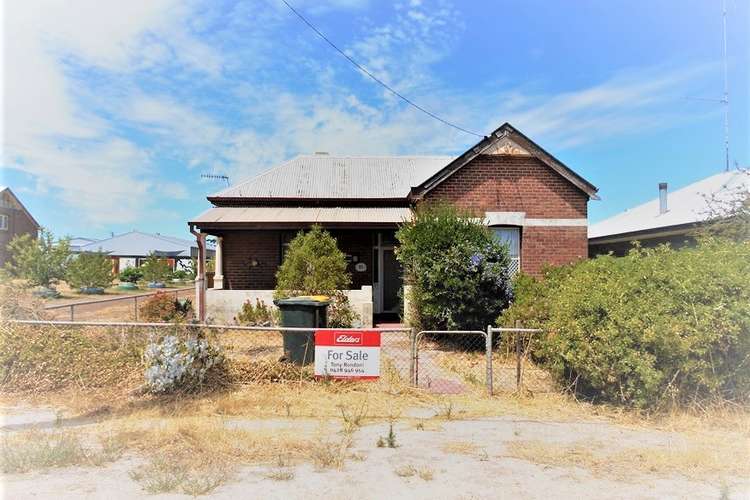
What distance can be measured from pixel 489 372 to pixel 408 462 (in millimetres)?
2414

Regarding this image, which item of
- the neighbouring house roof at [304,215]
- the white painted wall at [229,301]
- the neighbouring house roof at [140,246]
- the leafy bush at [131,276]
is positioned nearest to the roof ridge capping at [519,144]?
the neighbouring house roof at [304,215]

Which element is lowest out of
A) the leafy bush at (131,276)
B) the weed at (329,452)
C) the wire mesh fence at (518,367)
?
the weed at (329,452)

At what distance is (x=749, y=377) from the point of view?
5.35 meters

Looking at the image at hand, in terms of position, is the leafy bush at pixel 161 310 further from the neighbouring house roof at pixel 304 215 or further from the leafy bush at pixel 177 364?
the leafy bush at pixel 177 364

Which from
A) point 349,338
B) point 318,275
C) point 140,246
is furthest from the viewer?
point 140,246

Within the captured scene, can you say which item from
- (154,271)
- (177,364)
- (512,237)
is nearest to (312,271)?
(177,364)

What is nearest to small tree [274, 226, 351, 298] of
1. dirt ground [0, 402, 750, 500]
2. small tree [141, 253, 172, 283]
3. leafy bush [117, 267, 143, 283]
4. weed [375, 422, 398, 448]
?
dirt ground [0, 402, 750, 500]

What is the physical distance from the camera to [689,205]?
15227 mm

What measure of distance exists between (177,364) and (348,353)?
232 cm

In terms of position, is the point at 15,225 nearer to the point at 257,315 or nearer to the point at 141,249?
the point at 141,249

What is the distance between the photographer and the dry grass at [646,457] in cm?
404

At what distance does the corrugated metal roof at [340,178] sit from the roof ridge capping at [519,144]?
2.60 metres

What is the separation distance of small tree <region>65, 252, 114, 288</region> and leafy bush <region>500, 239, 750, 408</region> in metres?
26.4

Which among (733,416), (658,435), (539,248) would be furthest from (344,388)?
(539,248)
